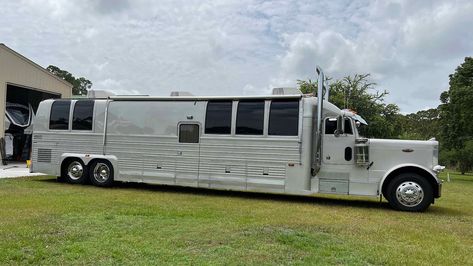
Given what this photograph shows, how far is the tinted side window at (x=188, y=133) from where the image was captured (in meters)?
12.8

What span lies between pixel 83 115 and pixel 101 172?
5.87 feet

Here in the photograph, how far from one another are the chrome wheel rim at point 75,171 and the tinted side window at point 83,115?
108cm

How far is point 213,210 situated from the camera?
31.3ft

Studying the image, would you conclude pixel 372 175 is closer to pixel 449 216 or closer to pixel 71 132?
pixel 449 216

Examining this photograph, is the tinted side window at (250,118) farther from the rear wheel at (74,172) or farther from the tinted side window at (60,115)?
the tinted side window at (60,115)

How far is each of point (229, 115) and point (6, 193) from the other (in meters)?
5.67

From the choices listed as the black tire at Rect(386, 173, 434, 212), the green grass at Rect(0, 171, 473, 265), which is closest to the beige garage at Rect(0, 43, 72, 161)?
the green grass at Rect(0, 171, 473, 265)

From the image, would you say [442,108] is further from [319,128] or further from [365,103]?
[319,128]

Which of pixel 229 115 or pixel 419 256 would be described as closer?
pixel 419 256

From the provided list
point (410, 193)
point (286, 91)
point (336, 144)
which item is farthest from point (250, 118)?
point (410, 193)

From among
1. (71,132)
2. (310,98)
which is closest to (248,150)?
(310,98)

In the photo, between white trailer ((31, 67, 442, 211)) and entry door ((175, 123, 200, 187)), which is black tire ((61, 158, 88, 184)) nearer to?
white trailer ((31, 67, 442, 211))

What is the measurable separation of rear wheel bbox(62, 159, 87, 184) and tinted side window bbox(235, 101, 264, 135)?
198 inches

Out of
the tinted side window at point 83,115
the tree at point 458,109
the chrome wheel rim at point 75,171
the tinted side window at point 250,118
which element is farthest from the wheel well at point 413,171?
the tree at point 458,109
